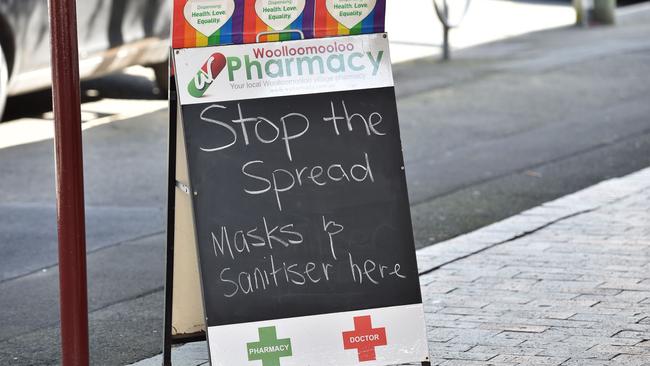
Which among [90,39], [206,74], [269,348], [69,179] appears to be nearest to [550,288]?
[269,348]

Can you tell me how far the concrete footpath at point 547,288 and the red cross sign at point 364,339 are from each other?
0.51 meters

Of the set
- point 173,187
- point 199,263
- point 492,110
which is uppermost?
point 492,110

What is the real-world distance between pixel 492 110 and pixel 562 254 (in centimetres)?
503

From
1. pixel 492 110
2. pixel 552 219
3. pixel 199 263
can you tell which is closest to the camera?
pixel 199 263

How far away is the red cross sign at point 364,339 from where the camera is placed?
4.96m

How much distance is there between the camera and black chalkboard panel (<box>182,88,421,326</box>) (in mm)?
4934

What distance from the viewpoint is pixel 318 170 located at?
5.04 meters

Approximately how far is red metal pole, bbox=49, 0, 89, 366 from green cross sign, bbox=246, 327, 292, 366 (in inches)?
23.5

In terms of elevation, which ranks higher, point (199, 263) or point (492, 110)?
point (492, 110)

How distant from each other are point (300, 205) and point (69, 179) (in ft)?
3.00

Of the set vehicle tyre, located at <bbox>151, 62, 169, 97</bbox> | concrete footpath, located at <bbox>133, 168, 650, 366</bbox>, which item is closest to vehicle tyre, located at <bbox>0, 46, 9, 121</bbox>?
vehicle tyre, located at <bbox>151, 62, 169, 97</bbox>

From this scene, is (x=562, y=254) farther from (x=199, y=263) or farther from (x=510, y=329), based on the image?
(x=199, y=263)

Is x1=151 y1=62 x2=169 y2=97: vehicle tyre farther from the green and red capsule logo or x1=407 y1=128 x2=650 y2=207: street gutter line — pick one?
the green and red capsule logo

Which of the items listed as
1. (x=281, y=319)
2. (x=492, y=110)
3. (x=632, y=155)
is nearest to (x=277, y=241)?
(x=281, y=319)
